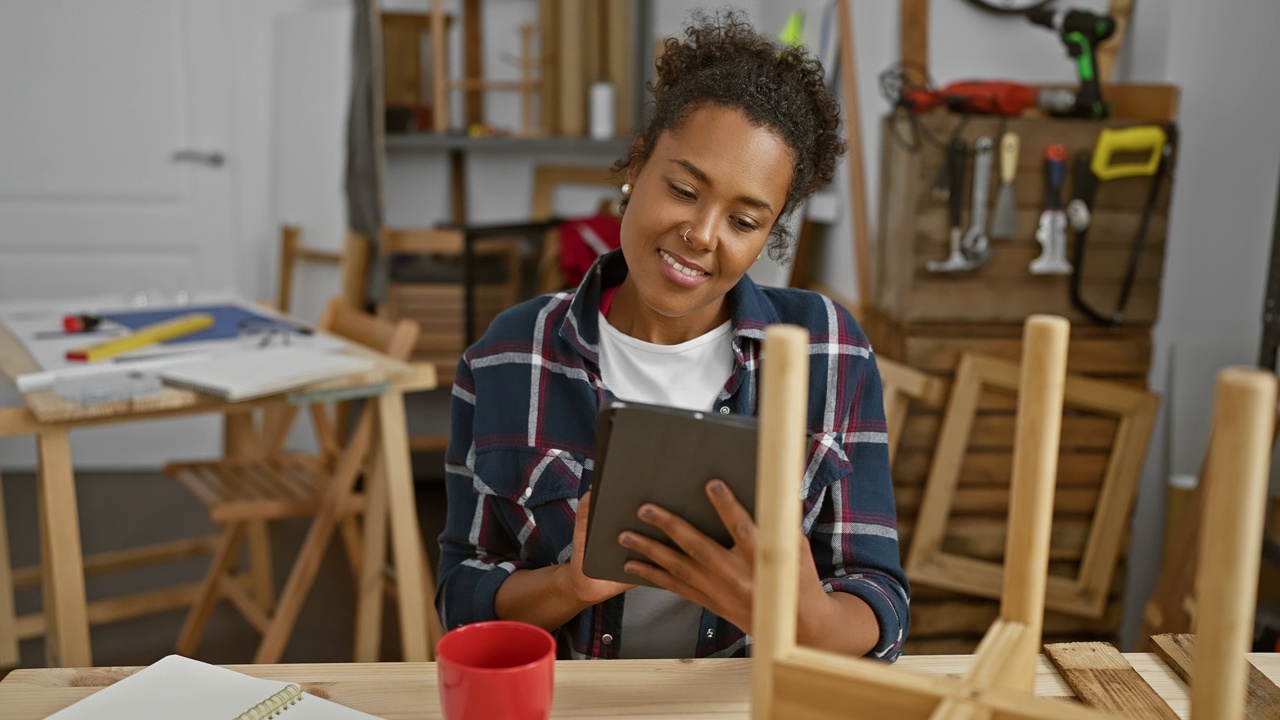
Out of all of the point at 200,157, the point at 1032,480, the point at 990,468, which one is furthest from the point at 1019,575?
the point at 200,157

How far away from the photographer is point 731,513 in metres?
0.77

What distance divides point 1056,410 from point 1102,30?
6.48ft

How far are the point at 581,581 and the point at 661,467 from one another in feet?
0.85

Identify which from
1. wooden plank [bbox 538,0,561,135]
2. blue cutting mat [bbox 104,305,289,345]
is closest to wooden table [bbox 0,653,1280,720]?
blue cutting mat [bbox 104,305,289,345]

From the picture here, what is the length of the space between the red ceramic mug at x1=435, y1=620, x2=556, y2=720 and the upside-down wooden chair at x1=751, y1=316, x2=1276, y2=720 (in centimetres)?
18

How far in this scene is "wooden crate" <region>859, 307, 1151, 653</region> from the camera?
2432 millimetres

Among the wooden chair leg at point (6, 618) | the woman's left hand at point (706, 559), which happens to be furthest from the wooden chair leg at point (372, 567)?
the woman's left hand at point (706, 559)

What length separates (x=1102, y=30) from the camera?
2.33 m

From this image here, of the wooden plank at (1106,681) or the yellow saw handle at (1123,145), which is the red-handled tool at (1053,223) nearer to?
the yellow saw handle at (1123,145)

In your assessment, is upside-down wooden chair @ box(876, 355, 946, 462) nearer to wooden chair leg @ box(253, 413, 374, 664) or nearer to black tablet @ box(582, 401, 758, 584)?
wooden chair leg @ box(253, 413, 374, 664)

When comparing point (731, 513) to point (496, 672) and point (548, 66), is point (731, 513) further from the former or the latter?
point (548, 66)

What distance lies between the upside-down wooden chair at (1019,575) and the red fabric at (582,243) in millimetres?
2594

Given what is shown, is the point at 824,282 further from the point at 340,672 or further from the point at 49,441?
the point at 340,672

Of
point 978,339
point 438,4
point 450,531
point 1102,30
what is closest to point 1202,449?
point 978,339
